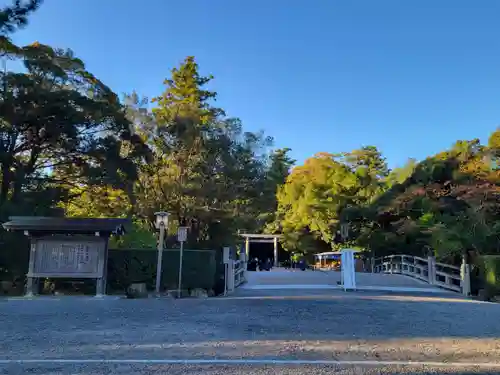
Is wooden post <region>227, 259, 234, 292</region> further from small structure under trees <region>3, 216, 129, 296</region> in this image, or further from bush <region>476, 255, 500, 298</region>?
bush <region>476, 255, 500, 298</region>

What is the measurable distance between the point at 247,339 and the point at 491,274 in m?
10.4

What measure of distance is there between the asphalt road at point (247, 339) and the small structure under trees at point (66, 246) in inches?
98.1

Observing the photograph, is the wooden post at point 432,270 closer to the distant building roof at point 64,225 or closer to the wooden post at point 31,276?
the distant building roof at point 64,225

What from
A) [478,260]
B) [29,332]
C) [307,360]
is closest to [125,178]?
[29,332]

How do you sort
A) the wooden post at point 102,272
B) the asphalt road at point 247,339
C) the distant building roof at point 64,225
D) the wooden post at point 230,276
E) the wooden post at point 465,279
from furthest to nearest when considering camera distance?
the wooden post at point 465,279 < the wooden post at point 230,276 < the wooden post at point 102,272 < the distant building roof at point 64,225 < the asphalt road at point 247,339

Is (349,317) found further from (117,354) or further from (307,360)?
(117,354)

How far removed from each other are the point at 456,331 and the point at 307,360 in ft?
10.7

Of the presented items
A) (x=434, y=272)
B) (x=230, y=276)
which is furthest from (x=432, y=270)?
(x=230, y=276)

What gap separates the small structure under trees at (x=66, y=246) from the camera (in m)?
11.7

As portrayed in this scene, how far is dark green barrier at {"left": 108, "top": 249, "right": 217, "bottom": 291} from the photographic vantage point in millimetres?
12797

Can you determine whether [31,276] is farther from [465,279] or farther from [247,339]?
[465,279]

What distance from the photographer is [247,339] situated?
18.5 ft

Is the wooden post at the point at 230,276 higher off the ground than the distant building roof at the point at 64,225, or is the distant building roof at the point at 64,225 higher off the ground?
the distant building roof at the point at 64,225

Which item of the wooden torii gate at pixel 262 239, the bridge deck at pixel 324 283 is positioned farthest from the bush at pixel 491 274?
the wooden torii gate at pixel 262 239
